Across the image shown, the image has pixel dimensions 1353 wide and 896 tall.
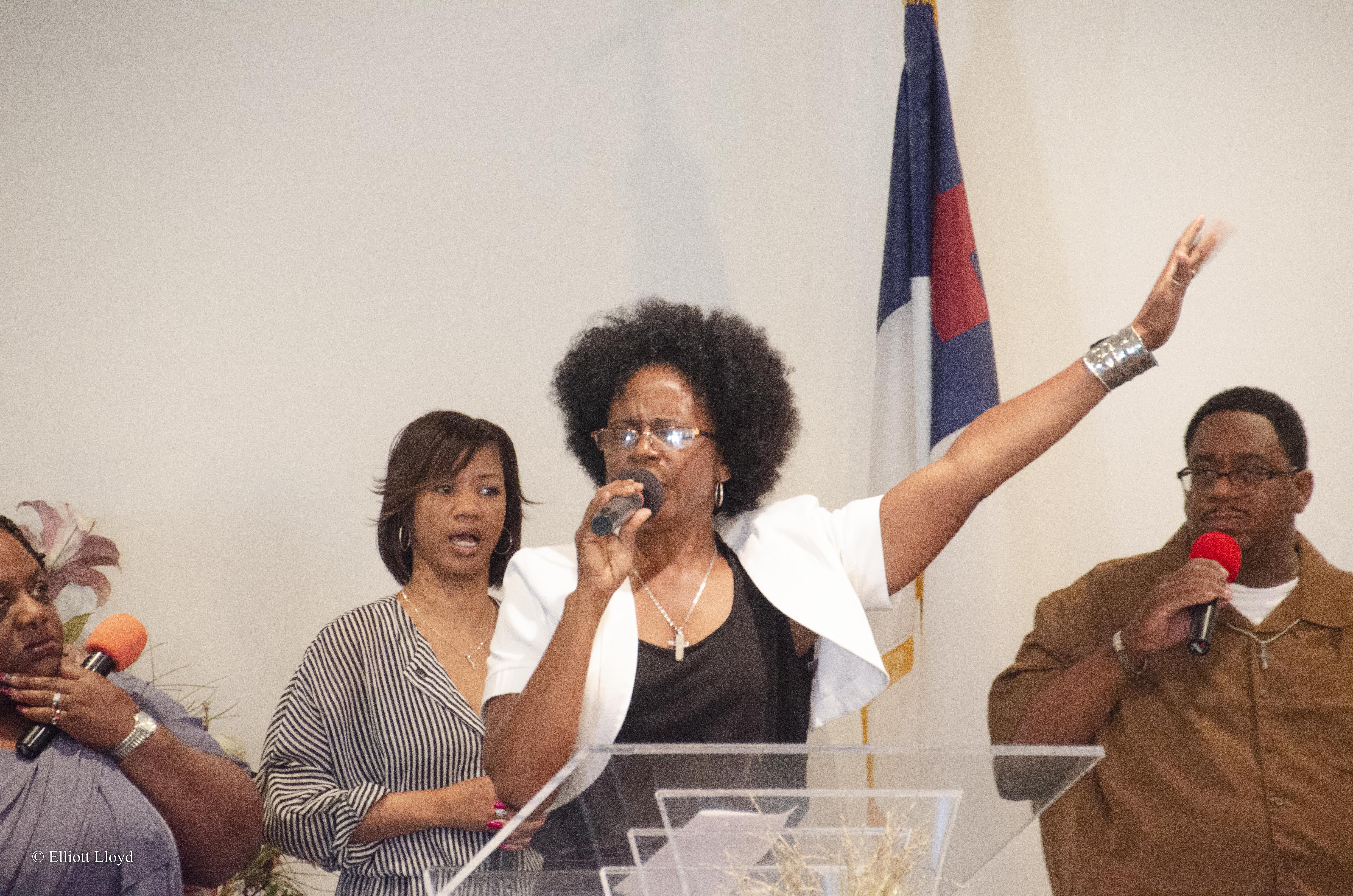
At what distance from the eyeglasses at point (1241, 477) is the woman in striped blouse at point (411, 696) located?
4.93 ft

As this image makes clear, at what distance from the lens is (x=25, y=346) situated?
3270 mm

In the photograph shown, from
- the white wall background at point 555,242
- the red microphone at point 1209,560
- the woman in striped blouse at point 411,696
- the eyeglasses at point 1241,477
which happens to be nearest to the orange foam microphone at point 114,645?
the woman in striped blouse at point 411,696

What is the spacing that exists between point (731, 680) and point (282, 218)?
233 cm

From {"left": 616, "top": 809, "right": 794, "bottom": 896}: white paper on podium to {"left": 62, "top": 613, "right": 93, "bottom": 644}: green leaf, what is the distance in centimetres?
202

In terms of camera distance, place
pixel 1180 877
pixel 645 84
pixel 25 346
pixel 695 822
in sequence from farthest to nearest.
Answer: pixel 645 84 < pixel 25 346 < pixel 1180 877 < pixel 695 822

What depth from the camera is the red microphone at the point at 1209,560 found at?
6.77ft

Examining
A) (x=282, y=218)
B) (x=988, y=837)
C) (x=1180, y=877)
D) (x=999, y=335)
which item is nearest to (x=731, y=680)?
(x=988, y=837)

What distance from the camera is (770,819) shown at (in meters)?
1.19

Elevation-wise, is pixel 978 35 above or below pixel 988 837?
above

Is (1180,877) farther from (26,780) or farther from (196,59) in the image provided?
(196,59)

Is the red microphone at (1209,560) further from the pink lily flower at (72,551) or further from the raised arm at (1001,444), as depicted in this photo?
the pink lily flower at (72,551)

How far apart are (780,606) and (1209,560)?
919mm

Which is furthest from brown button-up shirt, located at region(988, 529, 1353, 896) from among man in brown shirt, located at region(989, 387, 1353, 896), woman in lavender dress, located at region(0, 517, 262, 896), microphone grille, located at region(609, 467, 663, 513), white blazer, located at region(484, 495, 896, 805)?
woman in lavender dress, located at region(0, 517, 262, 896)

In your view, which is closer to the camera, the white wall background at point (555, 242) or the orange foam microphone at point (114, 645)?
the orange foam microphone at point (114, 645)
